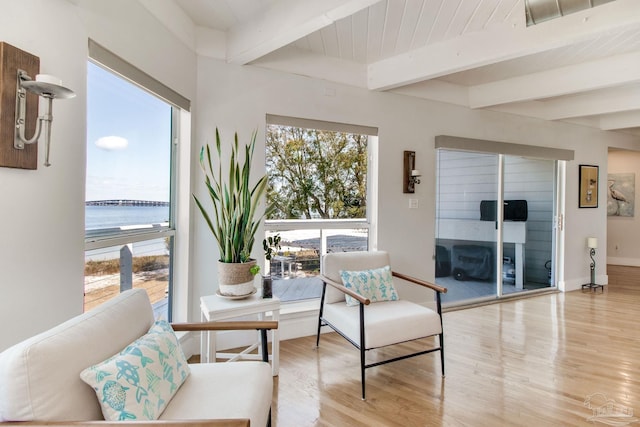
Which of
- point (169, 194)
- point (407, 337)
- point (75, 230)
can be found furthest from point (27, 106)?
point (407, 337)

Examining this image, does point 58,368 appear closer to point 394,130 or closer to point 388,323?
point 388,323

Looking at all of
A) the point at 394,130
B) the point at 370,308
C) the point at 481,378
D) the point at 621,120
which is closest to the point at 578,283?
the point at 621,120

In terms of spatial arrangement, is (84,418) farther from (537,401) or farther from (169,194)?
(537,401)

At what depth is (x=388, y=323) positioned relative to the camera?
2305mm

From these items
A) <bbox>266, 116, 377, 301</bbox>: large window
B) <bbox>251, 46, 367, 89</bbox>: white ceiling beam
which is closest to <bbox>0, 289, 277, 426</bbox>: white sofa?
<bbox>266, 116, 377, 301</bbox>: large window

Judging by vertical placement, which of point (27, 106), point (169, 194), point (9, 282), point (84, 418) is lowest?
point (84, 418)

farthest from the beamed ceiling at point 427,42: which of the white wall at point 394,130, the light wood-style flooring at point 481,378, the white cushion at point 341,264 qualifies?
the light wood-style flooring at point 481,378

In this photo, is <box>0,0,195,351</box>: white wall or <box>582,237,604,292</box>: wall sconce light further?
<box>582,237,604,292</box>: wall sconce light

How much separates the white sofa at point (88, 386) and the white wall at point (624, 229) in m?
8.07

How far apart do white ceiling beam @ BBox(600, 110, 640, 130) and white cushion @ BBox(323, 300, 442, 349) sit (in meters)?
4.68

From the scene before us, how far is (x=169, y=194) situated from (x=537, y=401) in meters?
2.91

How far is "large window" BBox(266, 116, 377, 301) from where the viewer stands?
3.17 meters

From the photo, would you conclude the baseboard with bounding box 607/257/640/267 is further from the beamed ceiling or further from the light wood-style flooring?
the beamed ceiling

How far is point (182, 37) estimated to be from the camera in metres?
2.55
